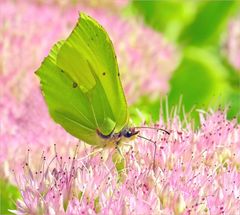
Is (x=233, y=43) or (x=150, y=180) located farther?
(x=233, y=43)

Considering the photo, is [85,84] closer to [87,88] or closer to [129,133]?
[87,88]

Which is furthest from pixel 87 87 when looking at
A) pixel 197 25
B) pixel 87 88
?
pixel 197 25

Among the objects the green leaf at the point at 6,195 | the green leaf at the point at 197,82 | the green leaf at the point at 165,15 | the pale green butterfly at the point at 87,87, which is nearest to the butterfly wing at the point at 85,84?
the pale green butterfly at the point at 87,87

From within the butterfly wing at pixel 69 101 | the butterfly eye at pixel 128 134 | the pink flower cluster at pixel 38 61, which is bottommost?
the butterfly eye at pixel 128 134

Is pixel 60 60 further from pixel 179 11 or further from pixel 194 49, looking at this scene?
pixel 179 11

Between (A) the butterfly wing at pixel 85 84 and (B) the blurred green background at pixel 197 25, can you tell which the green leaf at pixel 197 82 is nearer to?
(B) the blurred green background at pixel 197 25

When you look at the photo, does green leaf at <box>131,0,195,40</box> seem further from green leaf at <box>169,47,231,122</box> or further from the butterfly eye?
the butterfly eye
